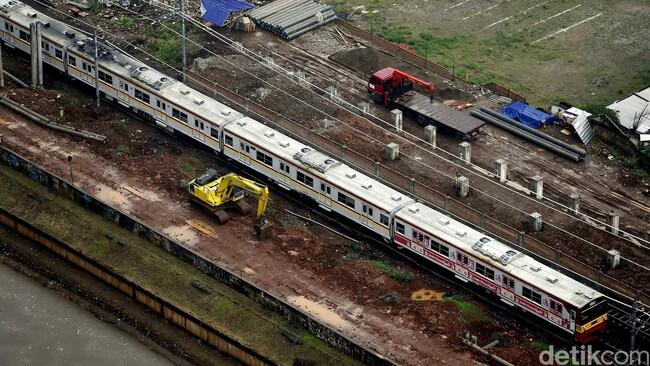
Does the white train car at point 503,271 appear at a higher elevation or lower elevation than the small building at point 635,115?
lower

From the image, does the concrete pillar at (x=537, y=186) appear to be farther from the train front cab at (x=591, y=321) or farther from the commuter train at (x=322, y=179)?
the train front cab at (x=591, y=321)

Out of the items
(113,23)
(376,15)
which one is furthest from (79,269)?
(376,15)

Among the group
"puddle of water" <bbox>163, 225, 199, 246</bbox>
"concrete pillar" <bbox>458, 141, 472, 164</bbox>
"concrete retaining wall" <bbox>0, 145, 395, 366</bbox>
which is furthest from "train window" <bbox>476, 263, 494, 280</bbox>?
"puddle of water" <bbox>163, 225, 199, 246</bbox>

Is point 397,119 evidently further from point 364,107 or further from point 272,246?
point 272,246

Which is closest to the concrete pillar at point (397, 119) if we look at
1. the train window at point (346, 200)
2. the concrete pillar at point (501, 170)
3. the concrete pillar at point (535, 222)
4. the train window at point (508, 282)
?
the concrete pillar at point (501, 170)

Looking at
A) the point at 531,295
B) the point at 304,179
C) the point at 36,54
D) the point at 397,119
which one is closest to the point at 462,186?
the point at 397,119

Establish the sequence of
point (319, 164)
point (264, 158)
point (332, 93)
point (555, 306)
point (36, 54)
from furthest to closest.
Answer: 1. point (332, 93)
2. point (36, 54)
3. point (264, 158)
4. point (319, 164)
5. point (555, 306)
